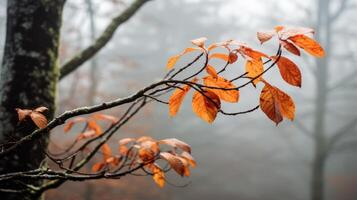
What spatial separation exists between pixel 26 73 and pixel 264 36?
1.16 m

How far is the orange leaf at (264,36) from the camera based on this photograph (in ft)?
2.60

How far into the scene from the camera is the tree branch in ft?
6.49

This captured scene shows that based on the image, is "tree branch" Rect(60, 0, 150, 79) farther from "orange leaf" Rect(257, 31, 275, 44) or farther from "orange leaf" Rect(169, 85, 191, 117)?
"orange leaf" Rect(257, 31, 275, 44)

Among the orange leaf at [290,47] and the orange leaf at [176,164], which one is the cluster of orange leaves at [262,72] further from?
the orange leaf at [176,164]

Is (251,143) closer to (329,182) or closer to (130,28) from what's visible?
(329,182)

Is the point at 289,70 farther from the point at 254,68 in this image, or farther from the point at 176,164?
the point at 176,164

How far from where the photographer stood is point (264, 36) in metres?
0.80

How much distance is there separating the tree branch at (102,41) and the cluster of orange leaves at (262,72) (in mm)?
1147

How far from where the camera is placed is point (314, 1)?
9.20m

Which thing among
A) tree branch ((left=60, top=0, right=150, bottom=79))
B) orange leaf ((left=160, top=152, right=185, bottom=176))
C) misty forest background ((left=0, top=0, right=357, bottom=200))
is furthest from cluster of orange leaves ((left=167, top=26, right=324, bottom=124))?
misty forest background ((left=0, top=0, right=357, bottom=200))

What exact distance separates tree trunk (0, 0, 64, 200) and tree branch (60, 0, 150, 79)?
0.90 ft

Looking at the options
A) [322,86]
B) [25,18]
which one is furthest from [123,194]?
[25,18]

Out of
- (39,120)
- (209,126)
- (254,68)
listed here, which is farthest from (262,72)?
(209,126)

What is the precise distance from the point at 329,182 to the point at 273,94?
18957 mm
